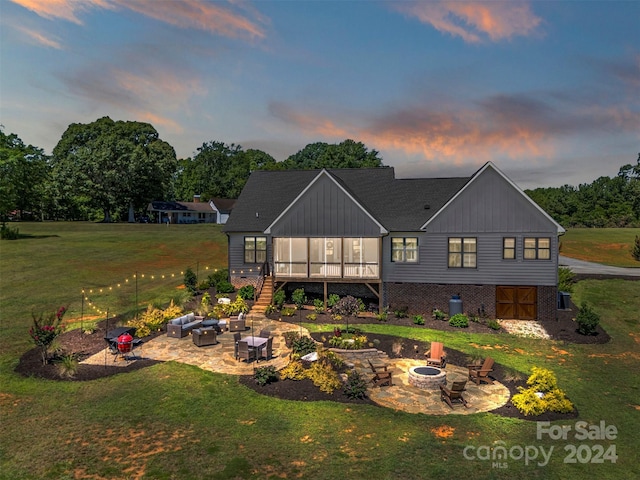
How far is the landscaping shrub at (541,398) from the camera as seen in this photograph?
A: 1228 cm

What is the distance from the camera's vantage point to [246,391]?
13.6m

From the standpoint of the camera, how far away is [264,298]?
2672cm

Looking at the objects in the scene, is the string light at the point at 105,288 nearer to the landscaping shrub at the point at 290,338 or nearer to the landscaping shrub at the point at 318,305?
the landscaping shrub at the point at 290,338

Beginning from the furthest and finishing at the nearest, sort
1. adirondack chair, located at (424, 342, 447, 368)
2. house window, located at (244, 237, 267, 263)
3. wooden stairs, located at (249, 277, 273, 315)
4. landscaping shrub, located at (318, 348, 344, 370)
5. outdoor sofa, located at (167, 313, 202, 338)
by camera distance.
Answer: house window, located at (244, 237, 267, 263) → wooden stairs, located at (249, 277, 273, 315) → outdoor sofa, located at (167, 313, 202, 338) → adirondack chair, located at (424, 342, 447, 368) → landscaping shrub, located at (318, 348, 344, 370)

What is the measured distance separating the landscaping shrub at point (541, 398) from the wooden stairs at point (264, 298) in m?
16.2

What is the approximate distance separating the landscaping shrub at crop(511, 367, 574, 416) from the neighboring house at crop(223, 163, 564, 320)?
12457 millimetres

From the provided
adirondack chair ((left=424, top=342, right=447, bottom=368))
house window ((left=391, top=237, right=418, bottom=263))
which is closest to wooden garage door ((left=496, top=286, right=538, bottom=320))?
house window ((left=391, top=237, right=418, bottom=263))

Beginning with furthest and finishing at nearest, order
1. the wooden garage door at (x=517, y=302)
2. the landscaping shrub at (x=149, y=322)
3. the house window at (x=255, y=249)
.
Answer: the house window at (x=255, y=249) < the wooden garage door at (x=517, y=302) < the landscaping shrub at (x=149, y=322)

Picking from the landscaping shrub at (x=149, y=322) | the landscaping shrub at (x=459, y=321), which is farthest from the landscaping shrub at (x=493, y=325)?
the landscaping shrub at (x=149, y=322)

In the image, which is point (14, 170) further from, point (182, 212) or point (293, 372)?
point (293, 372)

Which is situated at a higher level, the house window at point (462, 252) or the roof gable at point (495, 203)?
the roof gable at point (495, 203)

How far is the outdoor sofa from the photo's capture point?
64.7 feet

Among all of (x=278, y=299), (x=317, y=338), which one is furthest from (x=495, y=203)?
(x=278, y=299)

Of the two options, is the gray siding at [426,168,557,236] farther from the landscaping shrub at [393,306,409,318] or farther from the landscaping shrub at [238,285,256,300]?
the landscaping shrub at [238,285,256,300]
